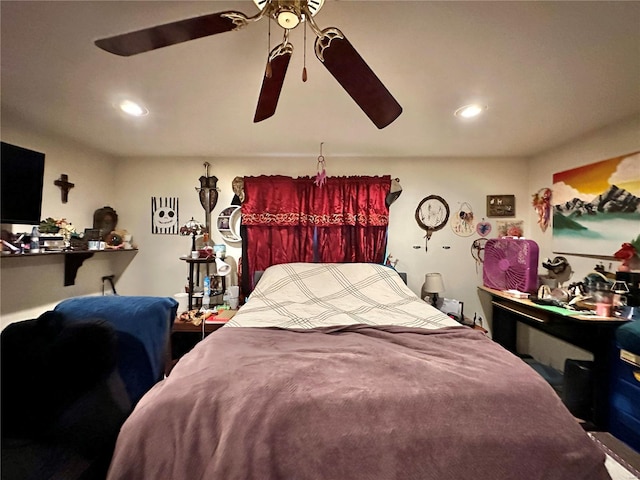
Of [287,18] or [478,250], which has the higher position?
[287,18]

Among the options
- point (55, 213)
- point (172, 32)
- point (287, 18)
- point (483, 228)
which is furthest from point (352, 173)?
point (55, 213)

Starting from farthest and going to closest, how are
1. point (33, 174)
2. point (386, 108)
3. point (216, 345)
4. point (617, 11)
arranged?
point (33, 174), point (216, 345), point (386, 108), point (617, 11)

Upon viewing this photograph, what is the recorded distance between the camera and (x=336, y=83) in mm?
1495

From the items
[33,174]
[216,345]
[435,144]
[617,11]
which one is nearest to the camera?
[617,11]

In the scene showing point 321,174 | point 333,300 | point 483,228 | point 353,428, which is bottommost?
point 353,428

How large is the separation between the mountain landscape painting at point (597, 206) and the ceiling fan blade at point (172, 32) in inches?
108

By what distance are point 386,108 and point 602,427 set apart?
243 cm

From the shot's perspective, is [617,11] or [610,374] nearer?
[617,11]

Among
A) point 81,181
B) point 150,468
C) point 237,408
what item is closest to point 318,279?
point 237,408

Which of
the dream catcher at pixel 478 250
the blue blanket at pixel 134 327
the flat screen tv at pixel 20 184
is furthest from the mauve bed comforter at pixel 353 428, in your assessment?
the dream catcher at pixel 478 250

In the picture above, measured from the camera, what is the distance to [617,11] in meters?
1.02

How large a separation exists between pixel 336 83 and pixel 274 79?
52 centimetres

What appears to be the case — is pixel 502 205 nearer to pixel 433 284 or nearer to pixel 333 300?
pixel 433 284

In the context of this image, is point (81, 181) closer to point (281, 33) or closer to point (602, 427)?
point (281, 33)
